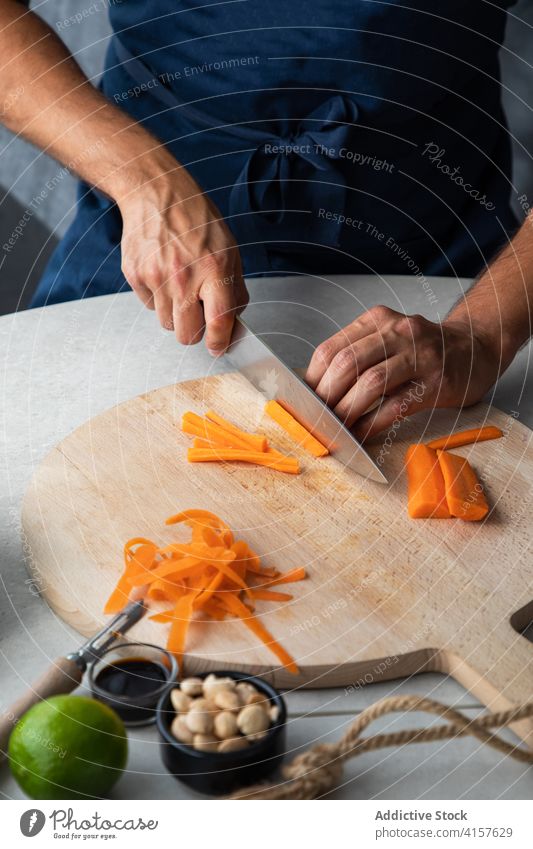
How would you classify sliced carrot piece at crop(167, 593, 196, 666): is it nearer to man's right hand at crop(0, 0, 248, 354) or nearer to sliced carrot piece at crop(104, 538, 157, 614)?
sliced carrot piece at crop(104, 538, 157, 614)

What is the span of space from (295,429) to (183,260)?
309 mm

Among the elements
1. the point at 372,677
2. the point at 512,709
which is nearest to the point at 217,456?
the point at 372,677

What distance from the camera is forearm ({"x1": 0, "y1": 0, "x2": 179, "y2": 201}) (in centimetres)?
149

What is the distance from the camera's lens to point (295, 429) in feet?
4.33

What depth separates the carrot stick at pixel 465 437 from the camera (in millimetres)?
1295

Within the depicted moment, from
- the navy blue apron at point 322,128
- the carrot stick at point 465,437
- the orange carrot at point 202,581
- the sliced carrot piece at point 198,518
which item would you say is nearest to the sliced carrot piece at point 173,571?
the orange carrot at point 202,581

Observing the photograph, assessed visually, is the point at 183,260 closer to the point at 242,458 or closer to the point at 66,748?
the point at 242,458

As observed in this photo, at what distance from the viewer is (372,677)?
95 centimetres

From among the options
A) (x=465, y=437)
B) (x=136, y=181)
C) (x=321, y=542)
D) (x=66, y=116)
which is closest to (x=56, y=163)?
(x=66, y=116)

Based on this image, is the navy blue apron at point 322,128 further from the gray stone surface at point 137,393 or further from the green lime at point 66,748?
the green lime at point 66,748

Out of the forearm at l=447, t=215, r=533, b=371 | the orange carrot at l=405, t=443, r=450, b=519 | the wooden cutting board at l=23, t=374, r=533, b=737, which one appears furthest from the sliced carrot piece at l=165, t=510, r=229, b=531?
the forearm at l=447, t=215, r=533, b=371

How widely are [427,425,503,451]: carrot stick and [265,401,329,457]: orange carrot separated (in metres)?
0.16

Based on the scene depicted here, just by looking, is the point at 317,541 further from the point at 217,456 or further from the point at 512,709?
the point at 512,709

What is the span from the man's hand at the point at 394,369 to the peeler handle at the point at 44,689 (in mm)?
550
